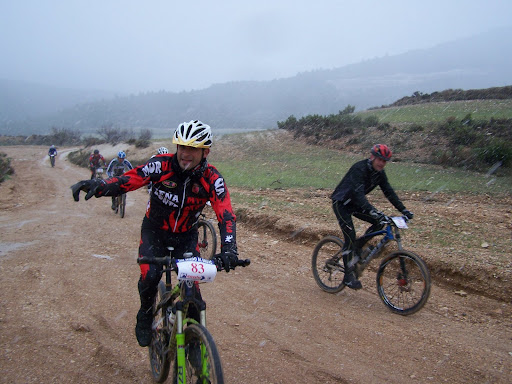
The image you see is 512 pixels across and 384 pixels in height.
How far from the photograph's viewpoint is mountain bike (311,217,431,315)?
217 inches

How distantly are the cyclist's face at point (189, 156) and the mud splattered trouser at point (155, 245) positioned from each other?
2.30ft

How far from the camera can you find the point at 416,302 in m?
5.74

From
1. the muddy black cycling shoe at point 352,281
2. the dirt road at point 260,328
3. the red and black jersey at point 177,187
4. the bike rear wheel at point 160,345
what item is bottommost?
Result: the dirt road at point 260,328

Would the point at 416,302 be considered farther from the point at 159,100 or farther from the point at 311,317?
the point at 159,100

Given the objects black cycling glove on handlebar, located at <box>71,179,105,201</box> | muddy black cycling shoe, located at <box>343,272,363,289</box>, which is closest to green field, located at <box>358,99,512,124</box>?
muddy black cycling shoe, located at <box>343,272,363,289</box>

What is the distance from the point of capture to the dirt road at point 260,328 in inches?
165

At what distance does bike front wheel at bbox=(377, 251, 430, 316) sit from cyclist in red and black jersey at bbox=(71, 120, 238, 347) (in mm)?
3121

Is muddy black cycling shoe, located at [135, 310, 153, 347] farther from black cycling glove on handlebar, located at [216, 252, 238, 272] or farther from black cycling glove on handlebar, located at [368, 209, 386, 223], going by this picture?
black cycling glove on handlebar, located at [368, 209, 386, 223]

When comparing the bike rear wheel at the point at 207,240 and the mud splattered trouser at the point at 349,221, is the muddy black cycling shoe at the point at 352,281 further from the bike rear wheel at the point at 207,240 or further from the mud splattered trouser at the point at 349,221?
the bike rear wheel at the point at 207,240

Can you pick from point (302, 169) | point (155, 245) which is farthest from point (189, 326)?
point (302, 169)

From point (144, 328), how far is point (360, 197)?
11.4 feet

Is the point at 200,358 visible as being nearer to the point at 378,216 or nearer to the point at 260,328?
the point at 260,328

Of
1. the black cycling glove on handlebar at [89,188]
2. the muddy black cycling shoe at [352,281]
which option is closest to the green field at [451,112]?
the muddy black cycling shoe at [352,281]

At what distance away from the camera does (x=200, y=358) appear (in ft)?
9.73
